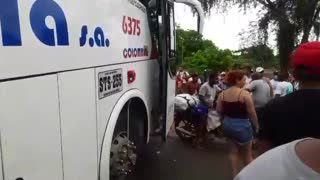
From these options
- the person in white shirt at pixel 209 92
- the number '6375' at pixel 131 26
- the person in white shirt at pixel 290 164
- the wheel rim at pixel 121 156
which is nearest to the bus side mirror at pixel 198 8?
the number '6375' at pixel 131 26

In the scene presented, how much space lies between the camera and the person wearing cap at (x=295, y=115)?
2.72 metres

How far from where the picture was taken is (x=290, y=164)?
A: 139 centimetres

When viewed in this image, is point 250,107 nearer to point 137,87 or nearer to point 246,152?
point 246,152

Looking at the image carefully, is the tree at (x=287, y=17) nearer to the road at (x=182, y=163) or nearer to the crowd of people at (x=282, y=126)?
the road at (x=182, y=163)

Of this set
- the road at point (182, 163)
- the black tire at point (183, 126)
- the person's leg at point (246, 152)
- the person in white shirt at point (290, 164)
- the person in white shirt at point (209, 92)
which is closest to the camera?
the person in white shirt at point (290, 164)

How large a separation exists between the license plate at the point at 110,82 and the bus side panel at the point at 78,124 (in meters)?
0.19

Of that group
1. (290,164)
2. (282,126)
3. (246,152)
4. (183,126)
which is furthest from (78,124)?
(183,126)

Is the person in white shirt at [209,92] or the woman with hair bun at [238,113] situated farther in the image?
the person in white shirt at [209,92]

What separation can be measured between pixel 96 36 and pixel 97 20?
13 centimetres

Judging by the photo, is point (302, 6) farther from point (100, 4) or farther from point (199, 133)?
point (100, 4)

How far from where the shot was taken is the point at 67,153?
284 cm

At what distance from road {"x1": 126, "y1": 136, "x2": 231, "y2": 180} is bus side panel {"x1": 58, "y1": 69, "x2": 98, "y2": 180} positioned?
8.94 feet

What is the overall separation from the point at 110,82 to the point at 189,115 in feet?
16.6

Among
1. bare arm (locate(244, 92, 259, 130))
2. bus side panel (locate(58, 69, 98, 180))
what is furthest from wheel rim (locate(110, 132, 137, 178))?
bare arm (locate(244, 92, 259, 130))
